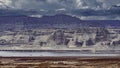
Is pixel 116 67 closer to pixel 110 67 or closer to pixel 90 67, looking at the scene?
pixel 110 67

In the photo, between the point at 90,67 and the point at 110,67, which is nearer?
the point at 110,67

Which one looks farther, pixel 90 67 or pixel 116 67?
pixel 90 67

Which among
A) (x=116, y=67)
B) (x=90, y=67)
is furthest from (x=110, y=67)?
(x=90, y=67)

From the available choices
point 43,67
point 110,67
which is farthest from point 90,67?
point 43,67

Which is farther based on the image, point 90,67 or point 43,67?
point 90,67

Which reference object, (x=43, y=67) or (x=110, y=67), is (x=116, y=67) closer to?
(x=110, y=67)
